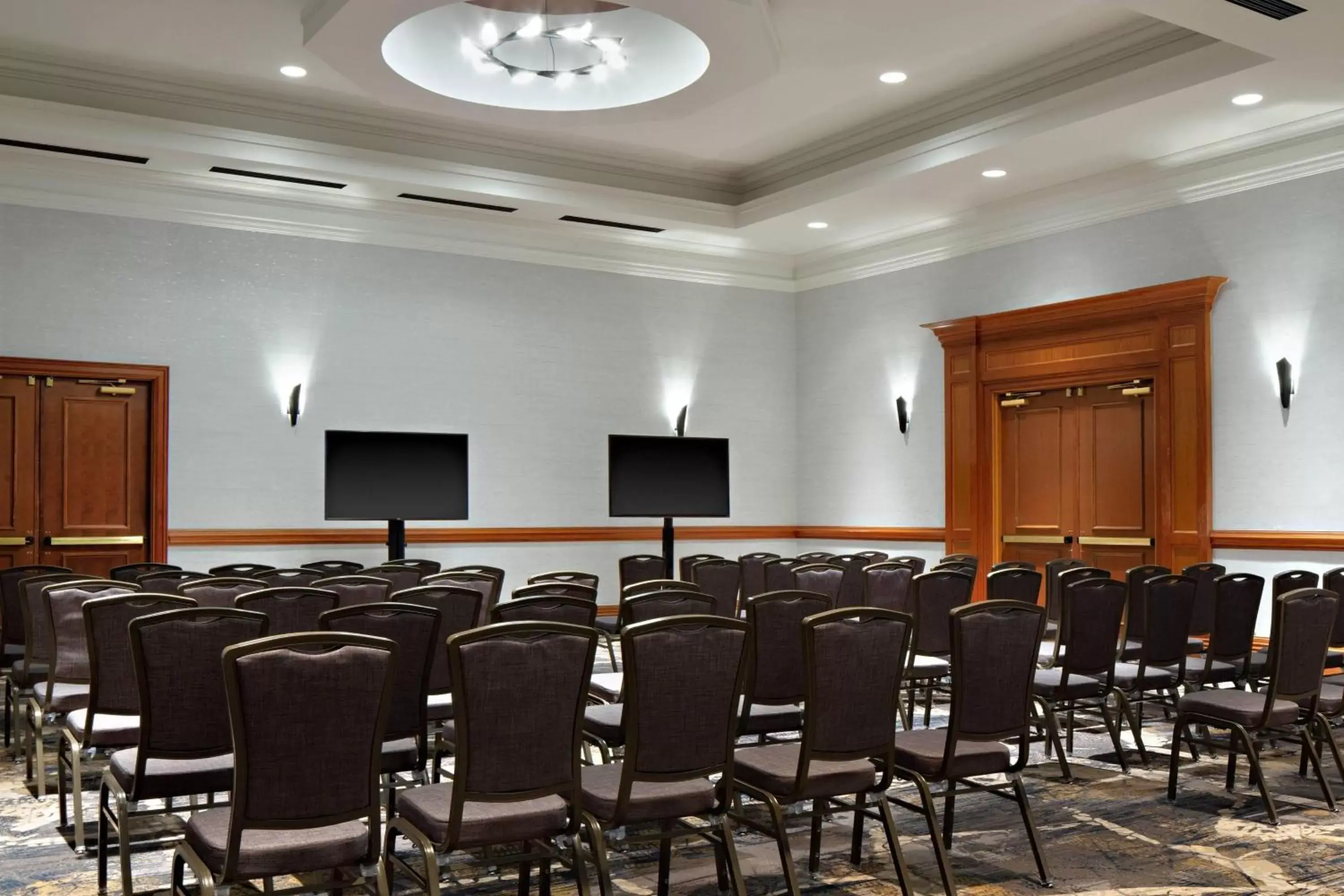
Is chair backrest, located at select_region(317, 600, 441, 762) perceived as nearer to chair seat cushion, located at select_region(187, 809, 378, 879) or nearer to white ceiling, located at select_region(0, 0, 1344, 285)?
chair seat cushion, located at select_region(187, 809, 378, 879)

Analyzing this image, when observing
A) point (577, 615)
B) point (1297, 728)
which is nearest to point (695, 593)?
point (577, 615)

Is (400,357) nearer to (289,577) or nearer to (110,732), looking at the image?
(289,577)

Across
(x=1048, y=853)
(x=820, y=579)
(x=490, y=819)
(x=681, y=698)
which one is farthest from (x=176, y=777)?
(x=820, y=579)

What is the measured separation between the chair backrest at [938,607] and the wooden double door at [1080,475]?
363 centimetres

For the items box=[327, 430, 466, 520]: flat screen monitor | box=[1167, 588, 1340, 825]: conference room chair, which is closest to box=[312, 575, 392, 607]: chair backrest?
box=[1167, 588, 1340, 825]: conference room chair

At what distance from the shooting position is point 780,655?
5.02 metres

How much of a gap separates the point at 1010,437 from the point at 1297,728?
5.46 metres

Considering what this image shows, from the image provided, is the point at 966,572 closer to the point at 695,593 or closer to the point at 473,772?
the point at 695,593

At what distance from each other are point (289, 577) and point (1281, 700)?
489cm

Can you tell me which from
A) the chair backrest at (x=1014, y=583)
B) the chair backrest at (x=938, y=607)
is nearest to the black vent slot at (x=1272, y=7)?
the chair backrest at (x=1014, y=583)

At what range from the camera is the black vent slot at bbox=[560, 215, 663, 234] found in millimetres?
11328

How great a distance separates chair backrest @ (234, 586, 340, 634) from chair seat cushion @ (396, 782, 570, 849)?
1.60 m

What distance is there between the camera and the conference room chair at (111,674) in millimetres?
4348

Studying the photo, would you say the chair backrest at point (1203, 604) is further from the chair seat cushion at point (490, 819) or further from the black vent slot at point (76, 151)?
the black vent slot at point (76, 151)
